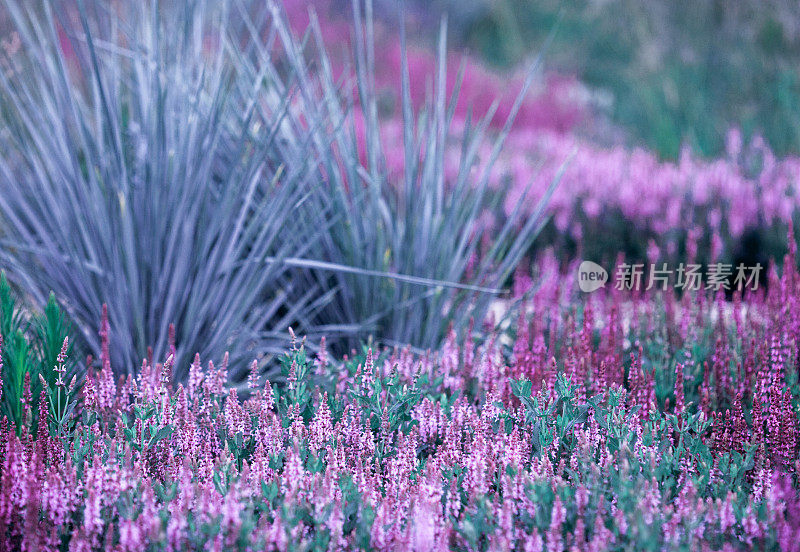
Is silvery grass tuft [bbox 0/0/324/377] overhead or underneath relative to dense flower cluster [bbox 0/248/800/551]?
overhead

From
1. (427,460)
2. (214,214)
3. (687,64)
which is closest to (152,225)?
(214,214)

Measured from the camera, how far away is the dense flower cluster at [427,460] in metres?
1.71

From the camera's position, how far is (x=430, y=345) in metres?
3.20

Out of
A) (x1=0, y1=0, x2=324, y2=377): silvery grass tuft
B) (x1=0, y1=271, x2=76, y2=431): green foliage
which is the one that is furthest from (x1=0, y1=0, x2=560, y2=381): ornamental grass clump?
(x1=0, y1=271, x2=76, y2=431): green foliage

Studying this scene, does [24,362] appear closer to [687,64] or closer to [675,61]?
[687,64]

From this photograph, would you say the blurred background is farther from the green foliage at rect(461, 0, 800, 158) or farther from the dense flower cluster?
the dense flower cluster

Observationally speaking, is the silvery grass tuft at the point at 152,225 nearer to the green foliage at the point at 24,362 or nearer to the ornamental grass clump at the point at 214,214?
the ornamental grass clump at the point at 214,214

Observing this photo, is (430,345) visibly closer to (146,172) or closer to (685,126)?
(146,172)

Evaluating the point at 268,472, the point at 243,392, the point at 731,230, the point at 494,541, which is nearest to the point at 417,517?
the point at 494,541

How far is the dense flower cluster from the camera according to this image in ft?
5.61

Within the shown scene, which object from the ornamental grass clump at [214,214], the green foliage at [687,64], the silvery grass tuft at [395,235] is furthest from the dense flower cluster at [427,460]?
the green foliage at [687,64]

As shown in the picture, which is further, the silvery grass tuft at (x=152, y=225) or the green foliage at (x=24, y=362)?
the silvery grass tuft at (x=152, y=225)

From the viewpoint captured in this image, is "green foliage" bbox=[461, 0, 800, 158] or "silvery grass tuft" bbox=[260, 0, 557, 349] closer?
"silvery grass tuft" bbox=[260, 0, 557, 349]

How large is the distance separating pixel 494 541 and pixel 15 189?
2.21 m
